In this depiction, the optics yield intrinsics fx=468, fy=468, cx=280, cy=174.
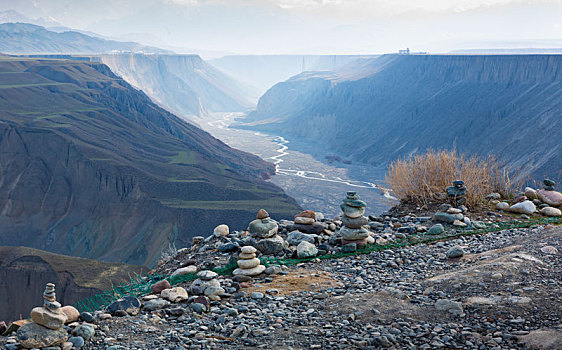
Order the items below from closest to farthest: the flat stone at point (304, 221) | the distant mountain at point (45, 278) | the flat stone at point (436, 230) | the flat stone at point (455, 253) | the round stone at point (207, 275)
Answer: the round stone at point (207, 275) → the flat stone at point (455, 253) → the flat stone at point (436, 230) → the flat stone at point (304, 221) → the distant mountain at point (45, 278)

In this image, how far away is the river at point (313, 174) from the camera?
6328cm

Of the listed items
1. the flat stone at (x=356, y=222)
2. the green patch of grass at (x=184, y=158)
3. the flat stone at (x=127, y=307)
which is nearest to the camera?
the flat stone at (x=127, y=307)

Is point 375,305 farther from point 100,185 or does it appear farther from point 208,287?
point 100,185

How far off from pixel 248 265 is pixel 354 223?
8.02ft

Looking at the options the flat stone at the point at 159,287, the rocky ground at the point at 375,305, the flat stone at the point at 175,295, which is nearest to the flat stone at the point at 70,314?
the rocky ground at the point at 375,305

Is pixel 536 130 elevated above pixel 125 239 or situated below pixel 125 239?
above

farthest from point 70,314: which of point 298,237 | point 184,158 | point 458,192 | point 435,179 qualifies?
point 184,158

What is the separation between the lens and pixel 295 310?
21.2 ft

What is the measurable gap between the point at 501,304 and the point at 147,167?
167 ft

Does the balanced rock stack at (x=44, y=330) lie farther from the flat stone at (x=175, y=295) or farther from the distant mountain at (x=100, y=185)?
the distant mountain at (x=100, y=185)

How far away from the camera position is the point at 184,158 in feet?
199

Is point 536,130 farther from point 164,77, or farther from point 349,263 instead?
point 164,77

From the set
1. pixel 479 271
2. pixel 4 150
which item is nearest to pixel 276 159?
pixel 4 150

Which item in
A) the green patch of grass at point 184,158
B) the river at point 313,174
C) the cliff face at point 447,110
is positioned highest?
the cliff face at point 447,110
